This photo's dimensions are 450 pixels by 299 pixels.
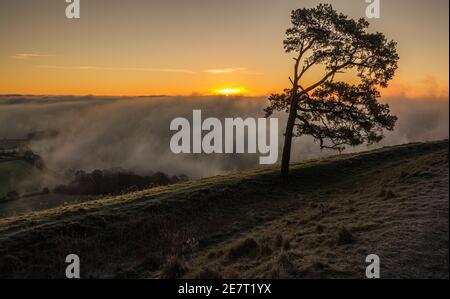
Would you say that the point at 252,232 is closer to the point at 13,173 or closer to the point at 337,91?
the point at 337,91

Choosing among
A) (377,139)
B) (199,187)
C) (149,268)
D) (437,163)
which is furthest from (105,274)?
(377,139)

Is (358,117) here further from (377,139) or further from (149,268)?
(149,268)

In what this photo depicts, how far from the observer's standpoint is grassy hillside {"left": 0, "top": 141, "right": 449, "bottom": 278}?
15711 mm

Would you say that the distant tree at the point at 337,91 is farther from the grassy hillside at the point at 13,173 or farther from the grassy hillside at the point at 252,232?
the grassy hillside at the point at 13,173

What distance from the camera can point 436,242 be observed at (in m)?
16.0

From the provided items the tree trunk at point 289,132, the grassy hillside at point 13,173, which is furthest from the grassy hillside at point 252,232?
the grassy hillside at point 13,173

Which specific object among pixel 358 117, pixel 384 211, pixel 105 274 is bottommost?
pixel 105 274

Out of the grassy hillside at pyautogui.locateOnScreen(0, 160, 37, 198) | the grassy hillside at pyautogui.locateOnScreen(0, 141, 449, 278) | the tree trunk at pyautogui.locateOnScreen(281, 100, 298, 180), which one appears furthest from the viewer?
the grassy hillside at pyautogui.locateOnScreen(0, 160, 37, 198)

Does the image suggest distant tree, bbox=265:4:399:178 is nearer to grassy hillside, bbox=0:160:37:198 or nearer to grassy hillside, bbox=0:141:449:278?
grassy hillside, bbox=0:141:449:278

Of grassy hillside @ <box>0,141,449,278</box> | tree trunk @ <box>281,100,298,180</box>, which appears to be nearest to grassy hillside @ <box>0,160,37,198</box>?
tree trunk @ <box>281,100,298,180</box>

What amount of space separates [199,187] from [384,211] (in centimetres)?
1484

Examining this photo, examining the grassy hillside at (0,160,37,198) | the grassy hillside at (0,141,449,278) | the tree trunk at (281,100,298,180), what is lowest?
the grassy hillside at (0,141,449,278)

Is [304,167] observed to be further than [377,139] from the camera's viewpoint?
Yes

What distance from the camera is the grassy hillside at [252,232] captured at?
51.5 ft
